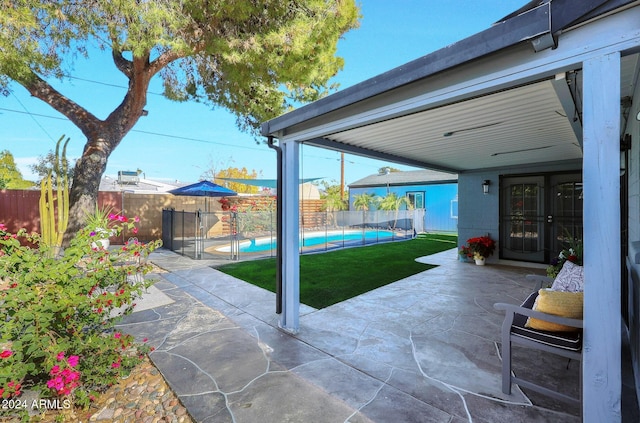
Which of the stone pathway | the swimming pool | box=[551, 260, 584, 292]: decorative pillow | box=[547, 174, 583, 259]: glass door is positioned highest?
box=[547, 174, 583, 259]: glass door

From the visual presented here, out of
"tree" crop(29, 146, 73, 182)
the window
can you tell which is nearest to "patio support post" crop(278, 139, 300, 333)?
the window

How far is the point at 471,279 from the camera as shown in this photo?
618cm

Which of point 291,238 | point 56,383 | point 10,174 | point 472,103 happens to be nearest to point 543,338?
point 472,103

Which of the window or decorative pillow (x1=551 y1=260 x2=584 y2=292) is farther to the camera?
the window

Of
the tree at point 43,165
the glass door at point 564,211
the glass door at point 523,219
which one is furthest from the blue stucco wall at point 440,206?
the tree at point 43,165

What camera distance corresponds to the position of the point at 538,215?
7266 millimetres

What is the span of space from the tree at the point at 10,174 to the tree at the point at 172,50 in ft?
45.6

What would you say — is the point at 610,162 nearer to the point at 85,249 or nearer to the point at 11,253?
the point at 85,249

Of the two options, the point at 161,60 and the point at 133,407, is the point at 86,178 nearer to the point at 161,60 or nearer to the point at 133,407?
the point at 161,60

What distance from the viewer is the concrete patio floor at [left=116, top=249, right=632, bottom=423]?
228 cm

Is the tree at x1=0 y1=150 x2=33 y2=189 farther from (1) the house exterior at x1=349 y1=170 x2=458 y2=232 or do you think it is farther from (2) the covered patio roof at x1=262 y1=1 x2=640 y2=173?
(2) the covered patio roof at x1=262 y1=1 x2=640 y2=173

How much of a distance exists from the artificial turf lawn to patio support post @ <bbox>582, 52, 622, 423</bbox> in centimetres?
338

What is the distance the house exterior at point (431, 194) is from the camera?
17.8 m

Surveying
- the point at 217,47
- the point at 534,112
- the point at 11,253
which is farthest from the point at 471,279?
the point at 217,47
